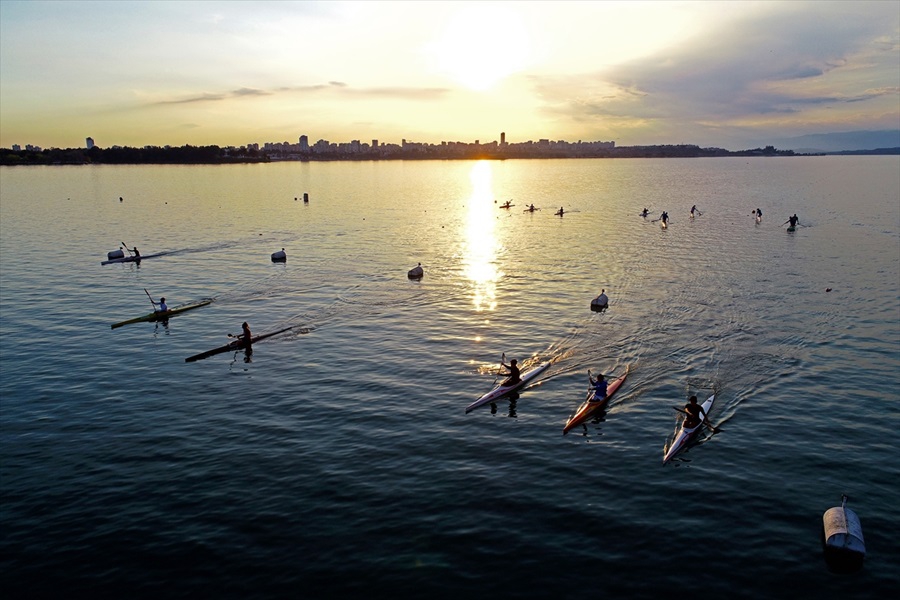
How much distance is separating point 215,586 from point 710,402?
28.7 meters

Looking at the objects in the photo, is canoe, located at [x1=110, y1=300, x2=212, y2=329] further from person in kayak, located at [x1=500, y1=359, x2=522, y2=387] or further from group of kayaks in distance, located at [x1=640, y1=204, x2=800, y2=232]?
group of kayaks in distance, located at [x1=640, y1=204, x2=800, y2=232]

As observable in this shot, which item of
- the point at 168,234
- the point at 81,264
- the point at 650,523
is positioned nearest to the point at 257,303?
the point at 81,264

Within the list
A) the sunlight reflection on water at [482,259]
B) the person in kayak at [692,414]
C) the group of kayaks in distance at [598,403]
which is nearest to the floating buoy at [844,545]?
the group of kayaks in distance at [598,403]

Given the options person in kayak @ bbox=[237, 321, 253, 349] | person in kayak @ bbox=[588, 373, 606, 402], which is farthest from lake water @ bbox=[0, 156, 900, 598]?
person in kayak @ bbox=[237, 321, 253, 349]

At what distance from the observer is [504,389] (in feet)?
129

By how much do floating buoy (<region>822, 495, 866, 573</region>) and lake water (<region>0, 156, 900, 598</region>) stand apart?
1.84 feet

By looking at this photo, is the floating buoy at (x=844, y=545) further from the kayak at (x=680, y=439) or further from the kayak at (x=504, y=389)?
the kayak at (x=504, y=389)

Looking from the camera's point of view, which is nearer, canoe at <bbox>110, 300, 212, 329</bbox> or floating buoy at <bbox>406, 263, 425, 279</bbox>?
canoe at <bbox>110, 300, 212, 329</bbox>

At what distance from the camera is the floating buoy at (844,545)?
920 inches

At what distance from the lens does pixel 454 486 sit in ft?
94.3

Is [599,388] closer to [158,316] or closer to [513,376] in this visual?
[513,376]

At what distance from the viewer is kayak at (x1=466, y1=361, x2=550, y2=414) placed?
38000 millimetres

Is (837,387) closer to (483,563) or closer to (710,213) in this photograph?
(483,563)

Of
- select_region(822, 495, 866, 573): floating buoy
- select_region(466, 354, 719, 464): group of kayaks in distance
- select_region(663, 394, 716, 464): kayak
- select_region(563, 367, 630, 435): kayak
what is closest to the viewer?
select_region(822, 495, 866, 573): floating buoy
